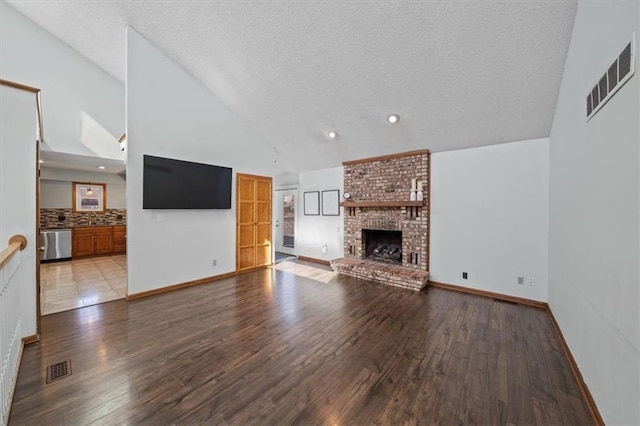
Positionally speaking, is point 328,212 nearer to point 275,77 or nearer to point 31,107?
point 275,77

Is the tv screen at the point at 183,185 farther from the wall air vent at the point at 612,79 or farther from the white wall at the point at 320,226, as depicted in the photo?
the wall air vent at the point at 612,79

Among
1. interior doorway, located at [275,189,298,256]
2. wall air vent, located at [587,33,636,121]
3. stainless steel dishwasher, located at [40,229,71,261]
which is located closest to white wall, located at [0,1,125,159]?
stainless steel dishwasher, located at [40,229,71,261]

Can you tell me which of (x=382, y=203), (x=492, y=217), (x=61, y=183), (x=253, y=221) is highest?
(x=61, y=183)

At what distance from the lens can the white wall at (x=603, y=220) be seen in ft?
4.05

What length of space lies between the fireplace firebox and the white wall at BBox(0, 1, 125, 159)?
18.5 feet

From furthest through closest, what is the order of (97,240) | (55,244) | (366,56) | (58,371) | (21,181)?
(97,240), (55,244), (366,56), (21,181), (58,371)

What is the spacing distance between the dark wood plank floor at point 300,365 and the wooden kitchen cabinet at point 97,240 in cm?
439

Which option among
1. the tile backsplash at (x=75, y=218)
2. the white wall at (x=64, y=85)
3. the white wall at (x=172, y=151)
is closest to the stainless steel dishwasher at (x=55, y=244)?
the tile backsplash at (x=75, y=218)

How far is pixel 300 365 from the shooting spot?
6.96 feet

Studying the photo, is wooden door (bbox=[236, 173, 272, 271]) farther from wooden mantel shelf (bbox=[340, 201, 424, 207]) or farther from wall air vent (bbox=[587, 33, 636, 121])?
wall air vent (bbox=[587, 33, 636, 121])

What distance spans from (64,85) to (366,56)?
566cm

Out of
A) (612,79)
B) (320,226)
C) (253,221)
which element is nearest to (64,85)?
(253,221)

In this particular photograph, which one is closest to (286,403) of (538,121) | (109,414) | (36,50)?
(109,414)

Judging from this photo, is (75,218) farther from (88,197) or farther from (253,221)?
(253,221)
